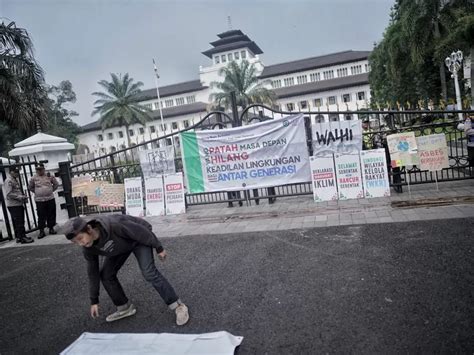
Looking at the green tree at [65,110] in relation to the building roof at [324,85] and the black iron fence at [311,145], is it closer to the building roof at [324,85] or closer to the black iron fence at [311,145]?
the building roof at [324,85]

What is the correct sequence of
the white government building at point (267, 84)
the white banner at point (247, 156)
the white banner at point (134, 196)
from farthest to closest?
the white government building at point (267, 84), the white banner at point (134, 196), the white banner at point (247, 156)

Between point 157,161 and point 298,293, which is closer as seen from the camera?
point 298,293

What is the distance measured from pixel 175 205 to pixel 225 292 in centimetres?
539

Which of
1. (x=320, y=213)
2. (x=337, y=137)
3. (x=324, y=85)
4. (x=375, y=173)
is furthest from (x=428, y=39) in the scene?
(x=324, y=85)

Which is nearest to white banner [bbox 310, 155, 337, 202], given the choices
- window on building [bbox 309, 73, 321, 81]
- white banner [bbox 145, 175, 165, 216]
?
white banner [bbox 145, 175, 165, 216]

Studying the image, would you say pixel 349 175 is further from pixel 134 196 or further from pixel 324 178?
pixel 134 196

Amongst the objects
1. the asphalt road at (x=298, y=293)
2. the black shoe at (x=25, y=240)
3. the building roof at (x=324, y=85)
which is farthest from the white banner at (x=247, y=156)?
the building roof at (x=324, y=85)

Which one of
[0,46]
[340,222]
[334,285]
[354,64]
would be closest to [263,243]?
[340,222]

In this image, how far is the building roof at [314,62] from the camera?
7456cm

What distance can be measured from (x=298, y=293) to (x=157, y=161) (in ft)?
21.6

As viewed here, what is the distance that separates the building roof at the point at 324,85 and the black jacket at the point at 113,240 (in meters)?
69.2

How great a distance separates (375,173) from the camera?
8633mm

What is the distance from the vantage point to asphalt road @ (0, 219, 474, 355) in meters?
3.51

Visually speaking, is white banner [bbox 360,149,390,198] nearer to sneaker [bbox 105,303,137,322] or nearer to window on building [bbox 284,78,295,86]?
sneaker [bbox 105,303,137,322]
